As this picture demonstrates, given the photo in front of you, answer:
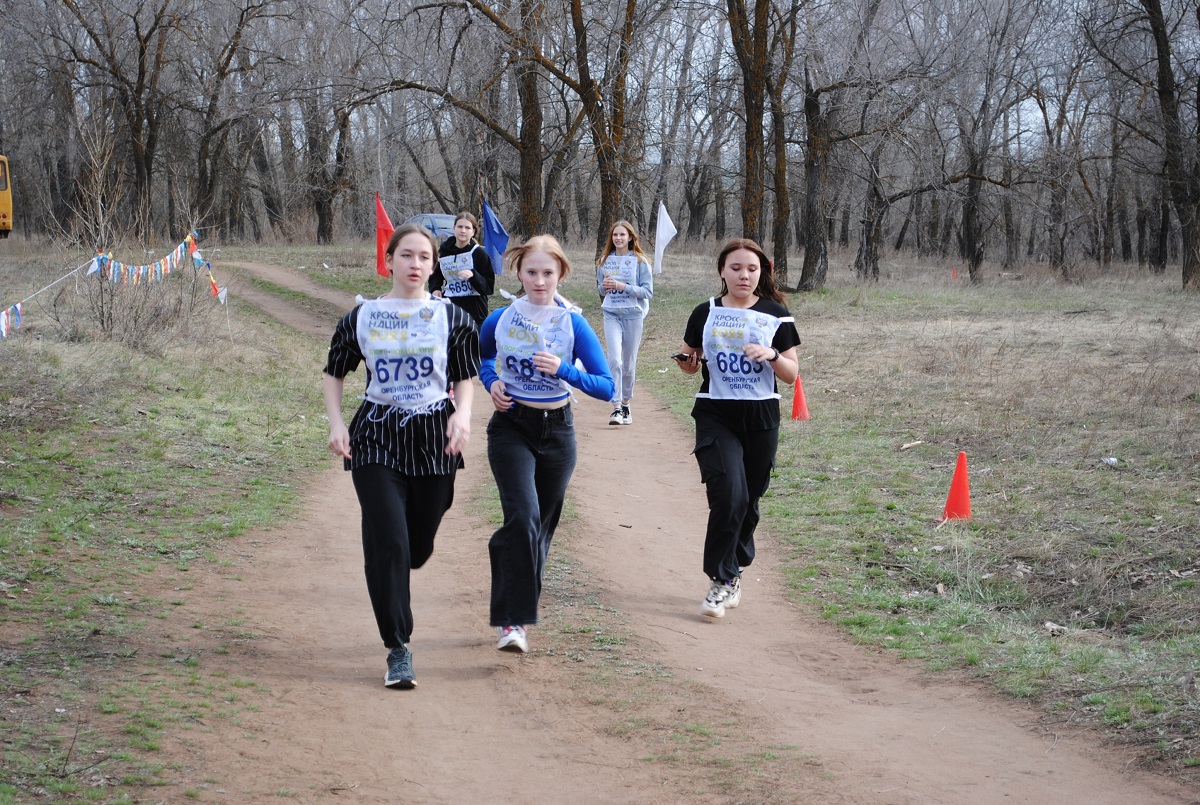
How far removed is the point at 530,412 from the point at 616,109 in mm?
21289

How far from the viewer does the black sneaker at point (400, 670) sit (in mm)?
4836

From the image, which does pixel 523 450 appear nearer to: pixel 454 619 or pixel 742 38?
pixel 454 619

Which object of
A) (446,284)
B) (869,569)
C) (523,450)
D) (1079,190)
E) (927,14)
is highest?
(927,14)

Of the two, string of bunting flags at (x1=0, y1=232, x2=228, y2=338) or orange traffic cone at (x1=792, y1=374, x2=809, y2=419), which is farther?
string of bunting flags at (x1=0, y1=232, x2=228, y2=338)

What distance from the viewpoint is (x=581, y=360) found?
17.9 ft

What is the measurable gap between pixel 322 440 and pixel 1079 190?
39368 mm

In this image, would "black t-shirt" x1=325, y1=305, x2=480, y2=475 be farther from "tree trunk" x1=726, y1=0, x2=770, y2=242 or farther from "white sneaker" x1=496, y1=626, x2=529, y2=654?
"tree trunk" x1=726, y1=0, x2=770, y2=242

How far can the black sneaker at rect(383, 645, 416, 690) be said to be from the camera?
484 cm

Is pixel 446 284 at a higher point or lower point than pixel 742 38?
lower

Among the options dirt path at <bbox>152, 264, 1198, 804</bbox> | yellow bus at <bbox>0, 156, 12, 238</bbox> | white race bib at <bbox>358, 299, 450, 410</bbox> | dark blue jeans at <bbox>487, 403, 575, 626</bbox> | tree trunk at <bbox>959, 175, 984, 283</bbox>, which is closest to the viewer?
dirt path at <bbox>152, 264, 1198, 804</bbox>

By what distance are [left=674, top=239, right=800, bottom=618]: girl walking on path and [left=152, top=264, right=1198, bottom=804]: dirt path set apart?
74 cm

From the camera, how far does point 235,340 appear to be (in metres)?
16.0

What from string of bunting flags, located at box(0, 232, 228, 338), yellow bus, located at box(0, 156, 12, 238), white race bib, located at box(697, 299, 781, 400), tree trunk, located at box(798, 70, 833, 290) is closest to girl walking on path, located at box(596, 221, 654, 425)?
white race bib, located at box(697, 299, 781, 400)

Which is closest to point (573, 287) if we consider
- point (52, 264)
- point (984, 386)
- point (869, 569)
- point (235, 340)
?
point (52, 264)
